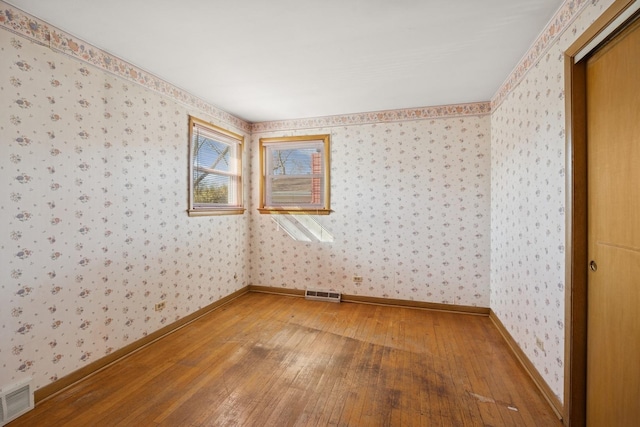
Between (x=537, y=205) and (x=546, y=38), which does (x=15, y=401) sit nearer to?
(x=537, y=205)

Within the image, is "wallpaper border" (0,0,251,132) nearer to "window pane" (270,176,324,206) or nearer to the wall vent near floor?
"window pane" (270,176,324,206)

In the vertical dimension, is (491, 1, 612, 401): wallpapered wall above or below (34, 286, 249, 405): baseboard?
above

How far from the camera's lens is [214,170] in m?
3.57

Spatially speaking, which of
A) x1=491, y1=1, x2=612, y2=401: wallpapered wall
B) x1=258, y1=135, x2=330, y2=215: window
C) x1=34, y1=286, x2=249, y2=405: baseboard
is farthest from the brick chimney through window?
x1=491, y1=1, x2=612, y2=401: wallpapered wall

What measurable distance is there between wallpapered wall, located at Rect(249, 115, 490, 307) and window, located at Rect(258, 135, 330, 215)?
14cm

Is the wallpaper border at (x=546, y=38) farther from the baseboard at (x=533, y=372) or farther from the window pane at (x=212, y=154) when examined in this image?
the window pane at (x=212, y=154)

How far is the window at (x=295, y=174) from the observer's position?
3.98 meters

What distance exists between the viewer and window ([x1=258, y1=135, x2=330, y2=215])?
3.98 m

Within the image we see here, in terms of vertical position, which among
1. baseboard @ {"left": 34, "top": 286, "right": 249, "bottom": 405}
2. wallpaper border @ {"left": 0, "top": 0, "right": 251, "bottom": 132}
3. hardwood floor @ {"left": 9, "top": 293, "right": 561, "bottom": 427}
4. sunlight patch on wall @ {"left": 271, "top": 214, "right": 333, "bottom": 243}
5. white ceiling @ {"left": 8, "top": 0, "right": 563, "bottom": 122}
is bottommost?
hardwood floor @ {"left": 9, "top": 293, "right": 561, "bottom": 427}

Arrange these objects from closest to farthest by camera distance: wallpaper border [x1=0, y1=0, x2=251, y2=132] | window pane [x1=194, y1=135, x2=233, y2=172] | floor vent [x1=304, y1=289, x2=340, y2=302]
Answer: wallpaper border [x1=0, y1=0, x2=251, y2=132], window pane [x1=194, y1=135, x2=233, y2=172], floor vent [x1=304, y1=289, x2=340, y2=302]

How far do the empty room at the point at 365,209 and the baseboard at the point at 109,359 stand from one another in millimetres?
16

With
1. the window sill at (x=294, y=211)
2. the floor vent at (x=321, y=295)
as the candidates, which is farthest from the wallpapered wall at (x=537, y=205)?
the window sill at (x=294, y=211)

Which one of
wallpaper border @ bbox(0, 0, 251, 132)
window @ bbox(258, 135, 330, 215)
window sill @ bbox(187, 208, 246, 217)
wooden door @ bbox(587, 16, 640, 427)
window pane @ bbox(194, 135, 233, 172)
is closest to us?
wooden door @ bbox(587, 16, 640, 427)

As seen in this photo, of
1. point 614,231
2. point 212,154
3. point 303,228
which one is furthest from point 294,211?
point 614,231
